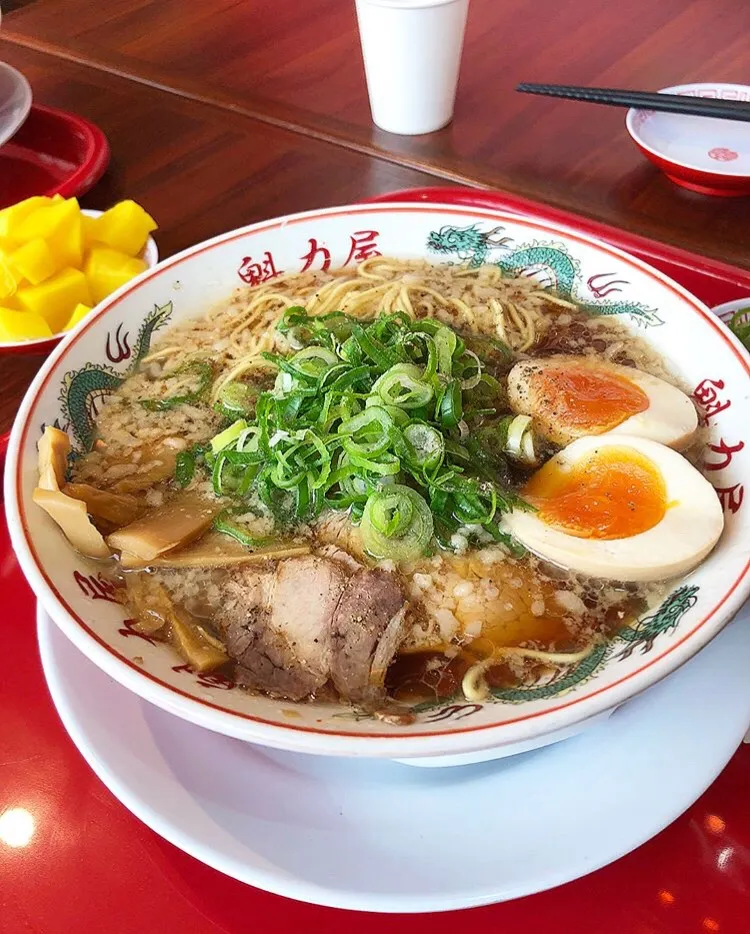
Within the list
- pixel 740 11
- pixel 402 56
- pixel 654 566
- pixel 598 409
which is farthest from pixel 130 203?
pixel 740 11

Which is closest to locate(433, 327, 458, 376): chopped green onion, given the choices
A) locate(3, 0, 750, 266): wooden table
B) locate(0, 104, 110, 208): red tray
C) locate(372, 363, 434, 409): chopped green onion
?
locate(372, 363, 434, 409): chopped green onion

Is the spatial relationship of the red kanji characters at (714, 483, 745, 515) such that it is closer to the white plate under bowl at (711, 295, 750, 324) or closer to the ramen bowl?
the ramen bowl

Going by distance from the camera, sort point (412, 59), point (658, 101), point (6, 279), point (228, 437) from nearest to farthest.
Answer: point (228, 437) < point (6, 279) < point (658, 101) < point (412, 59)

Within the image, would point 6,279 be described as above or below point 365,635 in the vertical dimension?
above

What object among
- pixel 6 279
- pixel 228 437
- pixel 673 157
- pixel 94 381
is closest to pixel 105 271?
pixel 6 279

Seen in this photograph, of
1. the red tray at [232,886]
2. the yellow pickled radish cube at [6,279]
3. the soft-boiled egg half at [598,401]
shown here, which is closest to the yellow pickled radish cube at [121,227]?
the yellow pickled radish cube at [6,279]

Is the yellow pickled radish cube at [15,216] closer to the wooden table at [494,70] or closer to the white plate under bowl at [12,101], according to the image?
the white plate under bowl at [12,101]

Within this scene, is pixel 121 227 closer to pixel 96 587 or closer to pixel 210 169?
pixel 210 169
